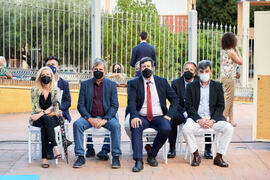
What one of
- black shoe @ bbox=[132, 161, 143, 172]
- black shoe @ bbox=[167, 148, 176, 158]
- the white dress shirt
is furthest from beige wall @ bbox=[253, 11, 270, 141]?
black shoe @ bbox=[132, 161, 143, 172]

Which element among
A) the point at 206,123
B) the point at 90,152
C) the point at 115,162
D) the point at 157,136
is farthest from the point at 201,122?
the point at 90,152

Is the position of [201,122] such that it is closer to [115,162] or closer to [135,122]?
[135,122]

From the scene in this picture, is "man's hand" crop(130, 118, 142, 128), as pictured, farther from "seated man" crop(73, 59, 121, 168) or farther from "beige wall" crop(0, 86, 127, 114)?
"beige wall" crop(0, 86, 127, 114)

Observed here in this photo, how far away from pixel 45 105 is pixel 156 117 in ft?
4.97

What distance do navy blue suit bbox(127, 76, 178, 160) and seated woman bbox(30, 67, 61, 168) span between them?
1.02 meters

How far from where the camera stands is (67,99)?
7363 millimetres

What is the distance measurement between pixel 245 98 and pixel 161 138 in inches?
421

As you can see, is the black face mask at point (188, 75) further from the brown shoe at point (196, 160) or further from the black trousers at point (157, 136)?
the brown shoe at point (196, 160)

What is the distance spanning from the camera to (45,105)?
22.4ft

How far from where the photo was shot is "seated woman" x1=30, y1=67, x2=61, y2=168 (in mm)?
6516

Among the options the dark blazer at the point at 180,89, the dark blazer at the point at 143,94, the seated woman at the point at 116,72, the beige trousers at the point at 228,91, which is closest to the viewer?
the dark blazer at the point at 143,94

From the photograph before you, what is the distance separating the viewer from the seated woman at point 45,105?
21.4 feet

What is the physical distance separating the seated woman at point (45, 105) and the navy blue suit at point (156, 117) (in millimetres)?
1024

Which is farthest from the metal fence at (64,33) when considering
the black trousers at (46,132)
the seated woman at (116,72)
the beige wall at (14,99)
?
the black trousers at (46,132)
